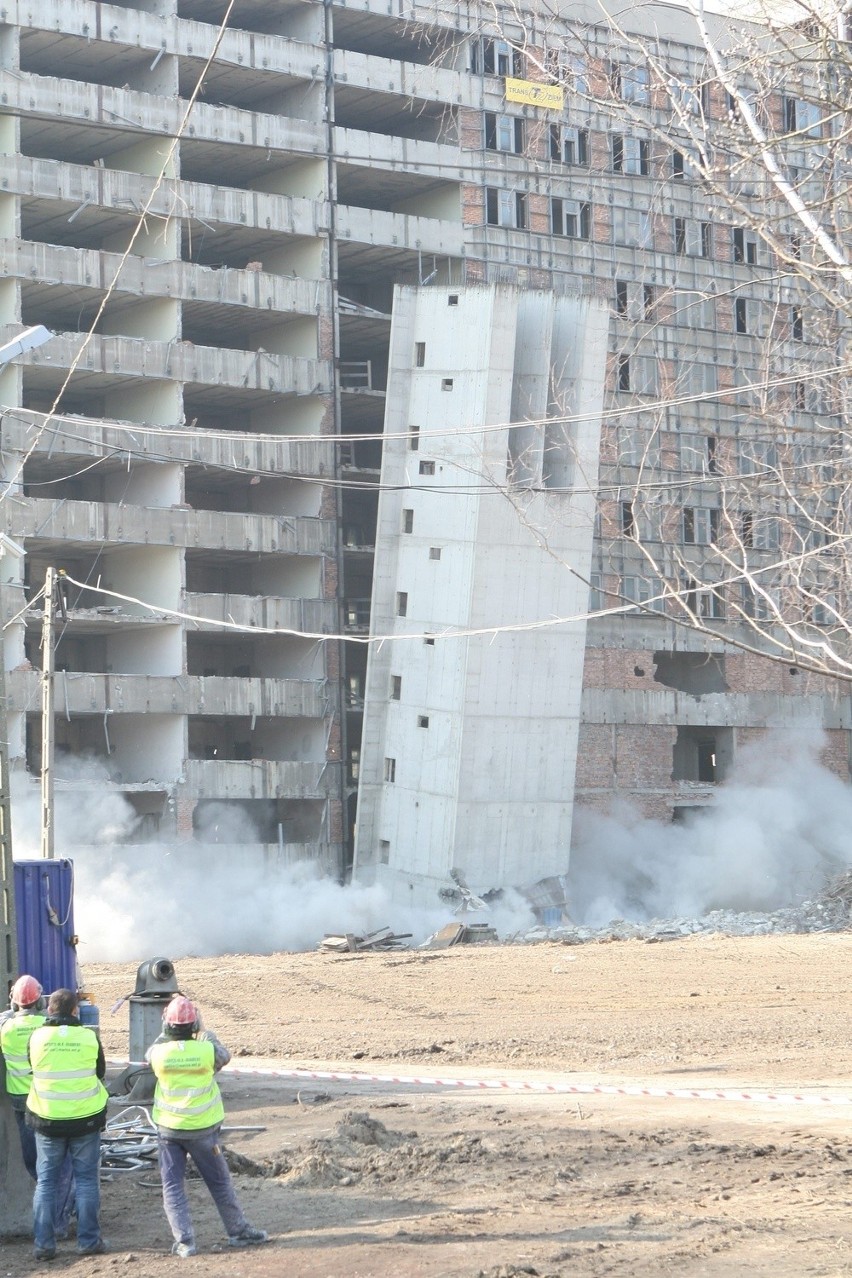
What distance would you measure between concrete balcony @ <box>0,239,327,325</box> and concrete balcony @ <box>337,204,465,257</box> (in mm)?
2409

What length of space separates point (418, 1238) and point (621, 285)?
4656cm

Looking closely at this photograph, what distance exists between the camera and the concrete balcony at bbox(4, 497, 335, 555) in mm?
44375

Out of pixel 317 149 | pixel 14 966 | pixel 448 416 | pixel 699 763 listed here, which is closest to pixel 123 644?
pixel 448 416

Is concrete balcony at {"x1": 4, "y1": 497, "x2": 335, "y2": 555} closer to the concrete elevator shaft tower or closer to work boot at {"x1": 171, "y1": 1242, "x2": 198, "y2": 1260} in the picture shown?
the concrete elevator shaft tower

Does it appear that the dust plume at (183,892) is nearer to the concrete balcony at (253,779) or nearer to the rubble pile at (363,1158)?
the concrete balcony at (253,779)

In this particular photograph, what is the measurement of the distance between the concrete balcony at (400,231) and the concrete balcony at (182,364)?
454cm

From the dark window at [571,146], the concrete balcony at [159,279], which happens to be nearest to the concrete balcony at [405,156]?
the dark window at [571,146]

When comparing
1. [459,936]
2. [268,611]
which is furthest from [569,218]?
[459,936]

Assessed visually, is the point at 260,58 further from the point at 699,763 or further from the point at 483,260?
the point at 699,763

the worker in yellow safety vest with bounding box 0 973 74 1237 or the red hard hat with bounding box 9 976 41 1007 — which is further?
the red hard hat with bounding box 9 976 41 1007

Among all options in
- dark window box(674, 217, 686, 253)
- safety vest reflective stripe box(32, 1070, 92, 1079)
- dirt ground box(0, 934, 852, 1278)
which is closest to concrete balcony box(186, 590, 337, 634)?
dark window box(674, 217, 686, 253)

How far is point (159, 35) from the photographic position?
47969 mm

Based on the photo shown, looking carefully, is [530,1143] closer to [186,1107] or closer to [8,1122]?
[186,1107]

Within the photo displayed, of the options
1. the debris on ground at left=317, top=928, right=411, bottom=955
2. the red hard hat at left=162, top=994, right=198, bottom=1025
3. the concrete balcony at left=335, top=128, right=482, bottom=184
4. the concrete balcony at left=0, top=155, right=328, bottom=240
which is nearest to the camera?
the red hard hat at left=162, top=994, right=198, bottom=1025
